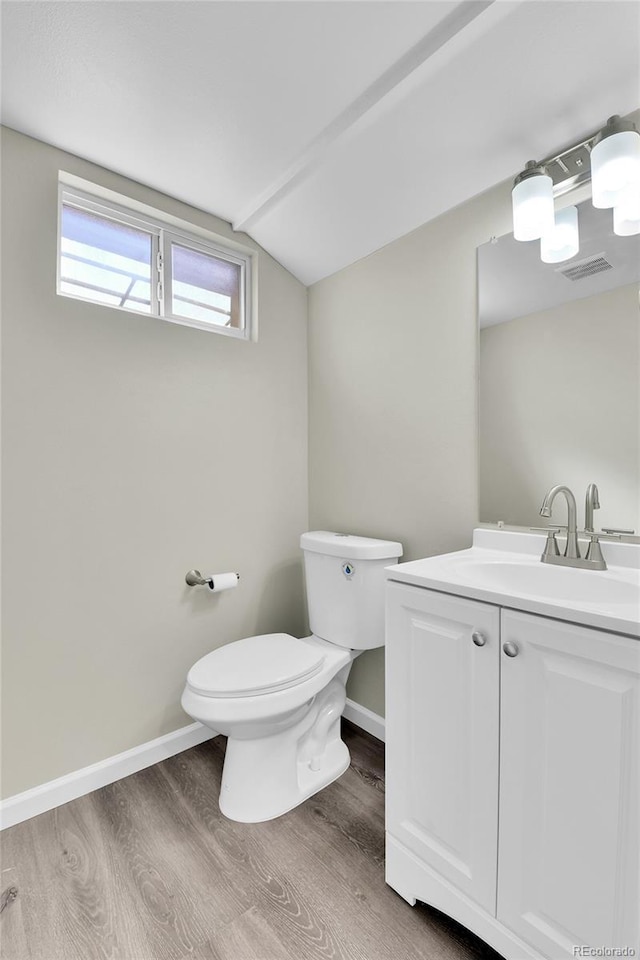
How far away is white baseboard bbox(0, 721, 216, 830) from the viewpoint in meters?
1.44

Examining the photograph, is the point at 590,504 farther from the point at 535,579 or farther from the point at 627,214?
the point at 627,214

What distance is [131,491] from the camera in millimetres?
1678

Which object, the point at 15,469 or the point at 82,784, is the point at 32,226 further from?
the point at 82,784

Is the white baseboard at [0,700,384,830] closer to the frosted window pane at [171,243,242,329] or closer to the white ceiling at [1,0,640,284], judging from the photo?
the frosted window pane at [171,243,242,329]

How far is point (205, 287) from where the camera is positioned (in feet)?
6.54

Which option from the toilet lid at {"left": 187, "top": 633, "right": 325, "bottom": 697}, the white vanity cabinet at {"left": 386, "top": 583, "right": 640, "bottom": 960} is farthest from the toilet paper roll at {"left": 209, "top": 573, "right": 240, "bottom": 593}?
the white vanity cabinet at {"left": 386, "top": 583, "right": 640, "bottom": 960}

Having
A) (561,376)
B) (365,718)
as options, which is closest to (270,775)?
(365,718)

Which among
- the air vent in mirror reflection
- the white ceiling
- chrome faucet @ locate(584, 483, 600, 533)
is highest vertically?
the white ceiling

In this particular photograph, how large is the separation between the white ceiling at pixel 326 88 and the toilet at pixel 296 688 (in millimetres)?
1341

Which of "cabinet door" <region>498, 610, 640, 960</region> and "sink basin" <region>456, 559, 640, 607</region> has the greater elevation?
"sink basin" <region>456, 559, 640, 607</region>

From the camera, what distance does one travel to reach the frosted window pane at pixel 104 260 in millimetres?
1642

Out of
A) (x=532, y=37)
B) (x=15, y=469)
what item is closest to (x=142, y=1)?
(x=532, y=37)

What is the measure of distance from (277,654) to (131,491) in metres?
0.81

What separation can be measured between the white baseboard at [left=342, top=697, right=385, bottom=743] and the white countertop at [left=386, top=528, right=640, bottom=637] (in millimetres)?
921
